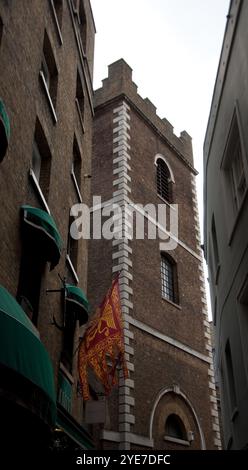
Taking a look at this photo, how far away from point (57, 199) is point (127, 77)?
14941mm

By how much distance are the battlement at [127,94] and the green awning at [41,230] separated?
16202 millimetres

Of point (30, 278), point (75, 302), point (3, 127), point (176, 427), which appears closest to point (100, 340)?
point (75, 302)

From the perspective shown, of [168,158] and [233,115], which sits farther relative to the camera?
[168,158]

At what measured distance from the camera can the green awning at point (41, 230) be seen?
9.20m

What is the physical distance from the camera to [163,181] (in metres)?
25.6

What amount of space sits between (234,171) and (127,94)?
14.2 metres

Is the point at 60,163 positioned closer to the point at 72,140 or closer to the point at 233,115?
the point at 72,140

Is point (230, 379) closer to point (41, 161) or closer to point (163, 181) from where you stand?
point (41, 161)

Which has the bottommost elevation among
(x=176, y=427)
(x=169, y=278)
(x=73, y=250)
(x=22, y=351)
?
(x=22, y=351)

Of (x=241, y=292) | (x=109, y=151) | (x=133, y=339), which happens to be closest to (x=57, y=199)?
(x=241, y=292)

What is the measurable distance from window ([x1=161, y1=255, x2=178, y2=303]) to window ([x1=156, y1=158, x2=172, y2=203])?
132 inches

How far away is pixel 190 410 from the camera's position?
66.7 feet

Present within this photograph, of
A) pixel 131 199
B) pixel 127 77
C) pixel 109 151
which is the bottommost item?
pixel 131 199

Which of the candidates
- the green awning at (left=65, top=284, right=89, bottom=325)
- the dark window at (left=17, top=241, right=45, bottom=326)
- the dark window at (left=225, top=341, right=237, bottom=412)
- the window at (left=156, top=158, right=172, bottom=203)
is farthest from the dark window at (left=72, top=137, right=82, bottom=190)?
the window at (left=156, top=158, right=172, bottom=203)
